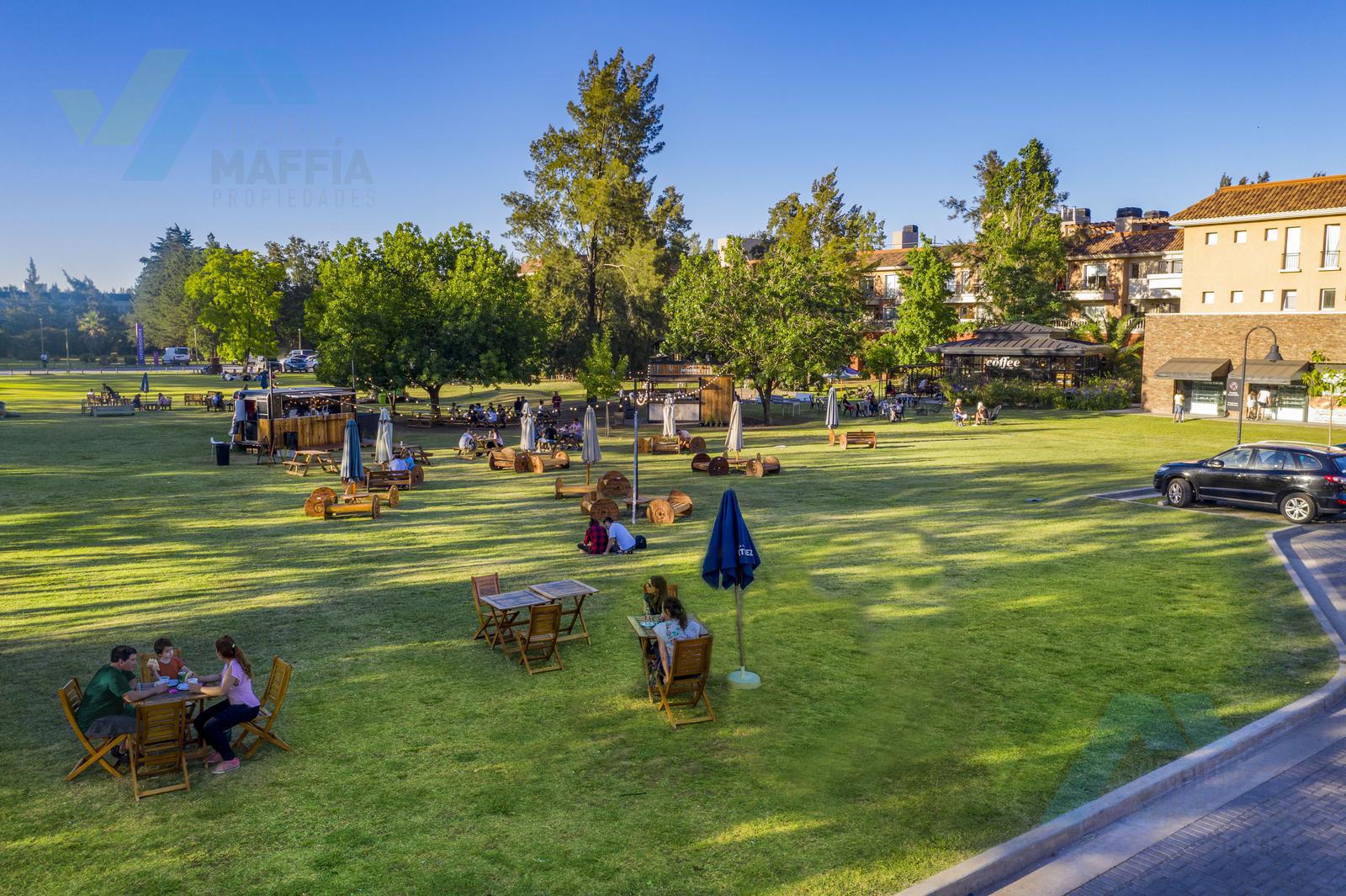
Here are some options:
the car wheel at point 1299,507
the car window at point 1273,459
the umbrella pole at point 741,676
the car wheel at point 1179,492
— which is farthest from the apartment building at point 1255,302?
the umbrella pole at point 741,676

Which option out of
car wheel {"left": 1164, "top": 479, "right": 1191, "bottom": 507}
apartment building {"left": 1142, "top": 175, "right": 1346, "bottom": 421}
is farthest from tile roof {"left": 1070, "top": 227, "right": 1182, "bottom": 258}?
car wheel {"left": 1164, "top": 479, "right": 1191, "bottom": 507}

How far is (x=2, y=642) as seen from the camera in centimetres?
1098

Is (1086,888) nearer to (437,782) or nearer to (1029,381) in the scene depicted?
(437,782)

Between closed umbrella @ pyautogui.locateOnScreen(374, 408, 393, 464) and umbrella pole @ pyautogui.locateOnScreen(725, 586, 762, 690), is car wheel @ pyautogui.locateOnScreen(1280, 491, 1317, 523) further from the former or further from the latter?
closed umbrella @ pyautogui.locateOnScreen(374, 408, 393, 464)

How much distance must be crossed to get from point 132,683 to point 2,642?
4380 millimetres

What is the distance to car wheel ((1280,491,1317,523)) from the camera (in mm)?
17938

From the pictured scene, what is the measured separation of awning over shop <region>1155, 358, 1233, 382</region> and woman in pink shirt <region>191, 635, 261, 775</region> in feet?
154

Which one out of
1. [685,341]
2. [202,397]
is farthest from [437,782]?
[202,397]

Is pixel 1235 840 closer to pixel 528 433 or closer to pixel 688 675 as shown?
pixel 688 675

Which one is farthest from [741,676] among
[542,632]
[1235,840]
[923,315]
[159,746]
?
[923,315]

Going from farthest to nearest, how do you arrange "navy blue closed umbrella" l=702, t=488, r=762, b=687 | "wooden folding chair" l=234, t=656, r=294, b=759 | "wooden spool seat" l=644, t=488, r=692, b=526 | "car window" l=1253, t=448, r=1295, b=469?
"car window" l=1253, t=448, r=1295, b=469 → "wooden spool seat" l=644, t=488, r=692, b=526 → "navy blue closed umbrella" l=702, t=488, r=762, b=687 → "wooden folding chair" l=234, t=656, r=294, b=759

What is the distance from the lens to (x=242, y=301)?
221 ft

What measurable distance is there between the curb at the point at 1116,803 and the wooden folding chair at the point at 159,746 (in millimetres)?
5923

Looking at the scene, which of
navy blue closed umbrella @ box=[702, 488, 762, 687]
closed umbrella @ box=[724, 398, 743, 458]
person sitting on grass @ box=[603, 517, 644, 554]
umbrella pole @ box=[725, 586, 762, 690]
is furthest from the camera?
closed umbrella @ box=[724, 398, 743, 458]
